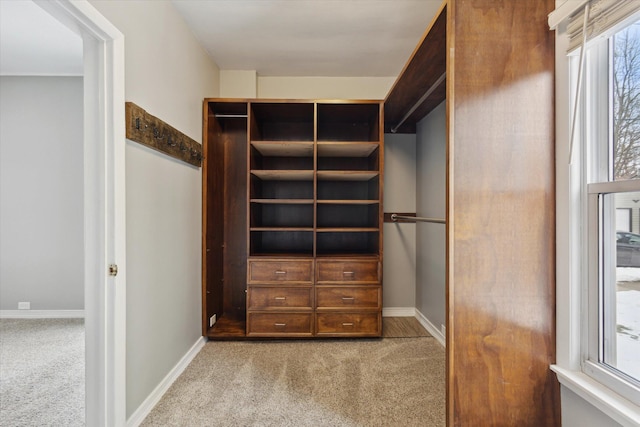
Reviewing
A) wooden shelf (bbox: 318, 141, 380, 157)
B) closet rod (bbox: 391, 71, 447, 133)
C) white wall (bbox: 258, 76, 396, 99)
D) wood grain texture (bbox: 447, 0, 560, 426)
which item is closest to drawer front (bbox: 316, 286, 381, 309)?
wooden shelf (bbox: 318, 141, 380, 157)

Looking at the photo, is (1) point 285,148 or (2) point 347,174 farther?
(1) point 285,148

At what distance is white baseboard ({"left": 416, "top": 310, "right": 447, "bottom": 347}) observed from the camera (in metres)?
2.65

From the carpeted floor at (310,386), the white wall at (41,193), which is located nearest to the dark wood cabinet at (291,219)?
the carpeted floor at (310,386)

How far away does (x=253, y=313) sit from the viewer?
2605 millimetres

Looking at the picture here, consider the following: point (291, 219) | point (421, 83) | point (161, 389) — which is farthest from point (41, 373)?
point (421, 83)

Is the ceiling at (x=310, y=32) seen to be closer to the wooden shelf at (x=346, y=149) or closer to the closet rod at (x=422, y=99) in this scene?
the closet rod at (x=422, y=99)

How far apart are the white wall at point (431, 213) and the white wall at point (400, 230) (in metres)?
0.08

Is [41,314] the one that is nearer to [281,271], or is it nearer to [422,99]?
A: [281,271]

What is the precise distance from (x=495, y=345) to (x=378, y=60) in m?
2.58

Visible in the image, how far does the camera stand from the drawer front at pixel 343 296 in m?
2.61

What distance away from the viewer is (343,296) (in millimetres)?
2615

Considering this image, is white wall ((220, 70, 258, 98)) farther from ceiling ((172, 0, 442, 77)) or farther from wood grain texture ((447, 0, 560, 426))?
wood grain texture ((447, 0, 560, 426))

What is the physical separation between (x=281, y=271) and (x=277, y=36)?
1966mm

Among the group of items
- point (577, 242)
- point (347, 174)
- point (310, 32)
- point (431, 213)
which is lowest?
point (577, 242)
